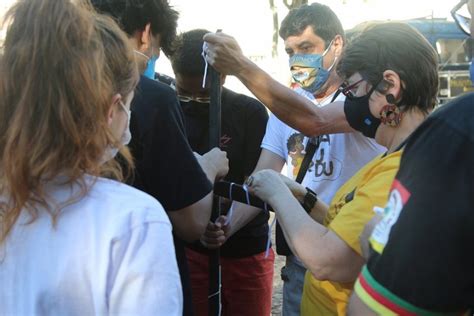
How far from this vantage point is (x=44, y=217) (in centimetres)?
123

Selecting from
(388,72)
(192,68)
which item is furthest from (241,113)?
(388,72)

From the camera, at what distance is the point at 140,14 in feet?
6.61

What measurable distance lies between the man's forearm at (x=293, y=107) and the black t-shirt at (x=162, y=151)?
2.90ft

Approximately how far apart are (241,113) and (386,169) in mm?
1694

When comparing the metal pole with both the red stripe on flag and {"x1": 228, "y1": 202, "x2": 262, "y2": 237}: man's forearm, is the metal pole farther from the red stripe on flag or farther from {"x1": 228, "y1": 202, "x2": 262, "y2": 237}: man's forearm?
the red stripe on flag

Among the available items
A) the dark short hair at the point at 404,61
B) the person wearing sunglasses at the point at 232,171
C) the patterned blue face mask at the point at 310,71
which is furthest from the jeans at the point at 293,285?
the dark short hair at the point at 404,61

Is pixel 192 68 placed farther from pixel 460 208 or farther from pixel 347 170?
pixel 460 208

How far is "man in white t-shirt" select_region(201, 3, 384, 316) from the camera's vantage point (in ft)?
8.73

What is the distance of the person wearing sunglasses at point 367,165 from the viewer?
1.71 m

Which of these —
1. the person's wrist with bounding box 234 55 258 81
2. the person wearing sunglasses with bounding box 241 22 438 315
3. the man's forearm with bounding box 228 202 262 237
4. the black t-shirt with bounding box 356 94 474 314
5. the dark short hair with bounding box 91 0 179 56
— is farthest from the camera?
the man's forearm with bounding box 228 202 262 237

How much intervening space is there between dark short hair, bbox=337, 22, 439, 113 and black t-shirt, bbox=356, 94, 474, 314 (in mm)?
932

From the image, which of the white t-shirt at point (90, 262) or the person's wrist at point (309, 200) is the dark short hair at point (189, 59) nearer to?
the person's wrist at point (309, 200)

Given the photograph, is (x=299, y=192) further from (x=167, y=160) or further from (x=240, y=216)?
(x=240, y=216)

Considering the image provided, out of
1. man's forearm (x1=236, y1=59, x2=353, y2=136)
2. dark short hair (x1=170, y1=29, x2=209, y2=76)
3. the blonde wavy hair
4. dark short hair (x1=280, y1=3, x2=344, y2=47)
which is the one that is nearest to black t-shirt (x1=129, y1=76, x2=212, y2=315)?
the blonde wavy hair
